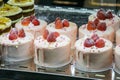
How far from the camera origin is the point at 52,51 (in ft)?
7.64

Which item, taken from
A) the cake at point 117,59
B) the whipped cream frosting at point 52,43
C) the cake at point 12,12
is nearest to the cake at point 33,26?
the whipped cream frosting at point 52,43

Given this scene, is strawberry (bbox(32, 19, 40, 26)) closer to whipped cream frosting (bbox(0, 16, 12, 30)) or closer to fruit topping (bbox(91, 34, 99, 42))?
whipped cream frosting (bbox(0, 16, 12, 30))

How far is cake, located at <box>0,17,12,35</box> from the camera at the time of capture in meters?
2.77

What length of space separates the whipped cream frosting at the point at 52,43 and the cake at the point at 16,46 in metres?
0.09

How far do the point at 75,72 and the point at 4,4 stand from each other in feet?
4.36

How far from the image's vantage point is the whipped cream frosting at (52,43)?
7.68 feet

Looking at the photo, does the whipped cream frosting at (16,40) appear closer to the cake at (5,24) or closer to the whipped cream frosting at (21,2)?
the cake at (5,24)

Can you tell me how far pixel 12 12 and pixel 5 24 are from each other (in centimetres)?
33

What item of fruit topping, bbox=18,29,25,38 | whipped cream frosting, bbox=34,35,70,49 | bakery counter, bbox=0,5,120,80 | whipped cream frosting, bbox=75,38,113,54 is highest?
fruit topping, bbox=18,29,25,38

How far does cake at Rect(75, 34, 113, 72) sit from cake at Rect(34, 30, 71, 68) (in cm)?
10

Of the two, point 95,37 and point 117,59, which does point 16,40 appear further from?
point 117,59

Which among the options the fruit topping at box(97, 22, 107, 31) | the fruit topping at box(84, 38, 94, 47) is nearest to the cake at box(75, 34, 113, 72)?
the fruit topping at box(84, 38, 94, 47)

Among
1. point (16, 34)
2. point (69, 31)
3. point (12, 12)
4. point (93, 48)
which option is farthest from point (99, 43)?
point (12, 12)

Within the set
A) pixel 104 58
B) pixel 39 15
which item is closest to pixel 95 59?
pixel 104 58
